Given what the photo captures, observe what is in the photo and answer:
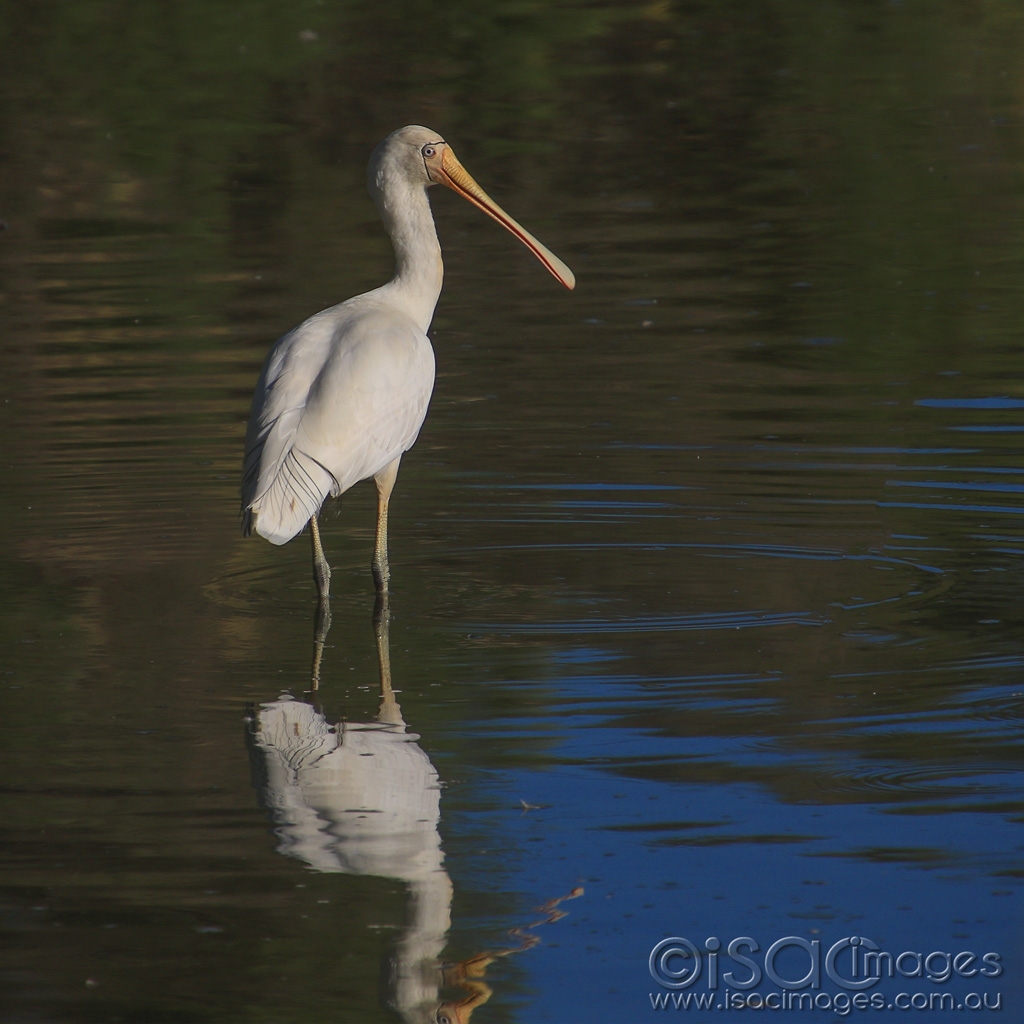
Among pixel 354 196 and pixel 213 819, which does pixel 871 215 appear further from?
pixel 213 819

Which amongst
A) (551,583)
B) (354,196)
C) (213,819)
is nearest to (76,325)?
(354,196)

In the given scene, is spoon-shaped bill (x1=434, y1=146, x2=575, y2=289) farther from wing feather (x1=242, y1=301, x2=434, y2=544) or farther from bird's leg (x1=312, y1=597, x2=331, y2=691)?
bird's leg (x1=312, y1=597, x2=331, y2=691)

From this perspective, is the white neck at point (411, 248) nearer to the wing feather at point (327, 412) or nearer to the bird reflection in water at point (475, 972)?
the wing feather at point (327, 412)

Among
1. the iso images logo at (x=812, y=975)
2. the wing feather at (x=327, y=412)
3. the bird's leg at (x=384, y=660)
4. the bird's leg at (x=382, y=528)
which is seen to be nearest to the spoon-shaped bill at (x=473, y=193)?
the wing feather at (x=327, y=412)

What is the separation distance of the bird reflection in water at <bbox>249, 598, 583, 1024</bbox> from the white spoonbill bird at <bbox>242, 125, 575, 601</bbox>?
3.24 feet

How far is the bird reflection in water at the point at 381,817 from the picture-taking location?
15.6 ft

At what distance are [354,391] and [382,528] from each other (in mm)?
658

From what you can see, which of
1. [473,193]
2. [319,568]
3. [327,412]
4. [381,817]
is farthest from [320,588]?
[381,817]

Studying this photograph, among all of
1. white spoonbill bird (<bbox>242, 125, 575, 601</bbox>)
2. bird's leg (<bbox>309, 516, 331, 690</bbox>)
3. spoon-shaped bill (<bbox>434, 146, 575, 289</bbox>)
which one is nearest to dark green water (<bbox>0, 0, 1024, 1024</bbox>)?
bird's leg (<bbox>309, 516, 331, 690</bbox>)

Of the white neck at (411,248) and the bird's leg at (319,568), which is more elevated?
the white neck at (411,248)

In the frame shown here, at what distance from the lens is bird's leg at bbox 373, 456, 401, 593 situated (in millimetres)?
8219

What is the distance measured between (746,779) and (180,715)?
1979mm

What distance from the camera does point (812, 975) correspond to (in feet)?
Result: 15.5

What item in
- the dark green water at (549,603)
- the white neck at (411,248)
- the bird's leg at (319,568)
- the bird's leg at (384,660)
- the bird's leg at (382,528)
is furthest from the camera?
the white neck at (411,248)
